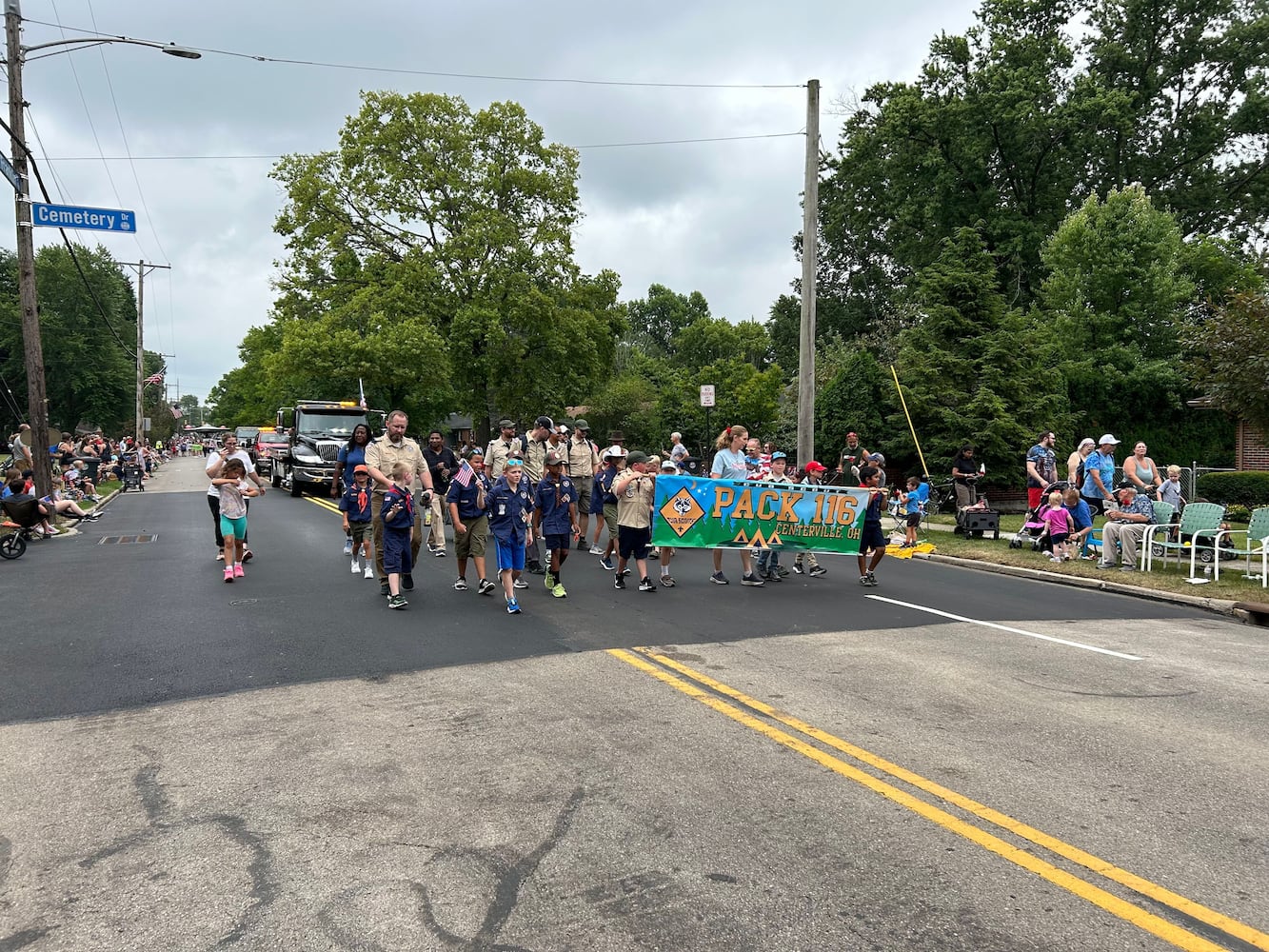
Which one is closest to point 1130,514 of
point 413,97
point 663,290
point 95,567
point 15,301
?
point 95,567

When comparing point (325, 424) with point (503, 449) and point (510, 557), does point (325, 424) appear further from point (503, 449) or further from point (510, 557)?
point (510, 557)

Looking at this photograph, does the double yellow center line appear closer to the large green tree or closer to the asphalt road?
the asphalt road

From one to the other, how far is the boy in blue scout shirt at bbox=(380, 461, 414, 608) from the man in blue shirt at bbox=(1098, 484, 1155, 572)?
996 centimetres

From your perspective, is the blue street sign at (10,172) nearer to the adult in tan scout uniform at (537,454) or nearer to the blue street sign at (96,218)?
the blue street sign at (96,218)

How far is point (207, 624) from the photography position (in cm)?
867

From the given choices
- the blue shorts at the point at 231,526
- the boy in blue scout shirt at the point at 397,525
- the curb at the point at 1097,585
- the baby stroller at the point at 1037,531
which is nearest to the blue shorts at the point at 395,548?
the boy in blue scout shirt at the point at 397,525

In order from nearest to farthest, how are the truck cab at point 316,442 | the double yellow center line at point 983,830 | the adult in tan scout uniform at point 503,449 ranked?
the double yellow center line at point 983,830
the adult in tan scout uniform at point 503,449
the truck cab at point 316,442

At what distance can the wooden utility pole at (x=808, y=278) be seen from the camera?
1859cm

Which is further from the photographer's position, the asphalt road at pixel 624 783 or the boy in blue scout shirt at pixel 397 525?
the boy in blue scout shirt at pixel 397 525

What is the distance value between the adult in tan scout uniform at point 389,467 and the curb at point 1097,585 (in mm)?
8641

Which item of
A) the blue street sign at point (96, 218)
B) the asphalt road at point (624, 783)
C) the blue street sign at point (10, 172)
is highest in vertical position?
the blue street sign at point (10, 172)

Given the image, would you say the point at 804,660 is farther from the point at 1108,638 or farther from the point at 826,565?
the point at 826,565

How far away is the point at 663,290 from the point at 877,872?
113 m

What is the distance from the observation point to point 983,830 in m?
4.15
